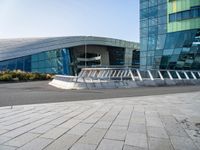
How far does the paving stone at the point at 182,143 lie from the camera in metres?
3.99

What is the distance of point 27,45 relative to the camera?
51.8 m

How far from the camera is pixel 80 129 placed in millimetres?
5102

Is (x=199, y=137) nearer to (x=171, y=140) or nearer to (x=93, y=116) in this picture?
(x=171, y=140)

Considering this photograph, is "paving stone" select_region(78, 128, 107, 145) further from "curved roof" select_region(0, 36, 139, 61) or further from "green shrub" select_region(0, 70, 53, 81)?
"curved roof" select_region(0, 36, 139, 61)

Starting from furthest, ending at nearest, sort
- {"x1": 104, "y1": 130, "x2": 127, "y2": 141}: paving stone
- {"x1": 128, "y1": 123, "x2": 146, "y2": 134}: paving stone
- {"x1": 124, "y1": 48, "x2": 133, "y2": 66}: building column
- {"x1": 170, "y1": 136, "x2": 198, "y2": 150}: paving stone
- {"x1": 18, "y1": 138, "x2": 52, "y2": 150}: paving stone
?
{"x1": 124, "y1": 48, "x2": 133, "y2": 66}: building column, {"x1": 128, "y1": 123, "x2": 146, "y2": 134}: paving stone, {"x1": 104, "y1": 130, "x2": 127, "y2": 141}: paving stone, {"x1": 170, "y1": 136, "x2": 198, "y2": 150}: paving stone, {"x1": 18, "y1": 138, "x2": 52, "y2": 150}: paving stone

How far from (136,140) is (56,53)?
46521mm

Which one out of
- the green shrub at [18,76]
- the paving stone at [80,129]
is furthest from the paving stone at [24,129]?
the green shrub at [18,76]

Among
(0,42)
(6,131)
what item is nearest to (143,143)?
(6,131)

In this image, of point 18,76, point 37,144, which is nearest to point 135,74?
point 37,144

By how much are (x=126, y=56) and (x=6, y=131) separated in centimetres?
5772

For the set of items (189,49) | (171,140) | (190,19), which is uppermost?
(190,19)

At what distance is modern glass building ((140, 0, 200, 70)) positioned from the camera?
31922mm

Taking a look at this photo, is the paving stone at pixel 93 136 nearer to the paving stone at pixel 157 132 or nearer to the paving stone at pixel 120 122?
the paving stone at pixel 120 122

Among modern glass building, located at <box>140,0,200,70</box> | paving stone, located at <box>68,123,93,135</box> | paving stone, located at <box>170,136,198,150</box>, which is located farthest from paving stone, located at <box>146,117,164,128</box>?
modern glass building, located at <box>140,0,200,70</box>
